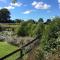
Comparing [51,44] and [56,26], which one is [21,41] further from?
[51,44]

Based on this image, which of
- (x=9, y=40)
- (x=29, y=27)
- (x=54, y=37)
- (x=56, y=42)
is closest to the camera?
(x=56, y=42)

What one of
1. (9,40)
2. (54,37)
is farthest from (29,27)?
(54,37)

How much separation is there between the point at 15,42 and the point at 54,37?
6228 millimetres

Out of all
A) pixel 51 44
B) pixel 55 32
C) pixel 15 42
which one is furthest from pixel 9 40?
pixel 51 44

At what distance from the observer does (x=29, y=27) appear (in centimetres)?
2206

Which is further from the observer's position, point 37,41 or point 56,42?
point 37,41

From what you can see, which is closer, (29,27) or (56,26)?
(56,26)

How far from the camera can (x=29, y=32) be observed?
21.7m

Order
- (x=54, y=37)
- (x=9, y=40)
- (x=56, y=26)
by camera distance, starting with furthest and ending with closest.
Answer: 1. (x=9, y=40)
2. (x=56, y=26)
3. (x=54, y=37)

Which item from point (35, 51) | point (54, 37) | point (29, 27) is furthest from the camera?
point (29, 27)

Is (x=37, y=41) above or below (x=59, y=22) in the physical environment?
below

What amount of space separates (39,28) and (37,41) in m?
4.06

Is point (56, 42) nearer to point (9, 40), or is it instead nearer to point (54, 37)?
point (54, 37)

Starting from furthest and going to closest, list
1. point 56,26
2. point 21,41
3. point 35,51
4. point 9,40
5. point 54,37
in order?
point 9,40
point 21,41
point 56,26
point 54,37
point 35,51
